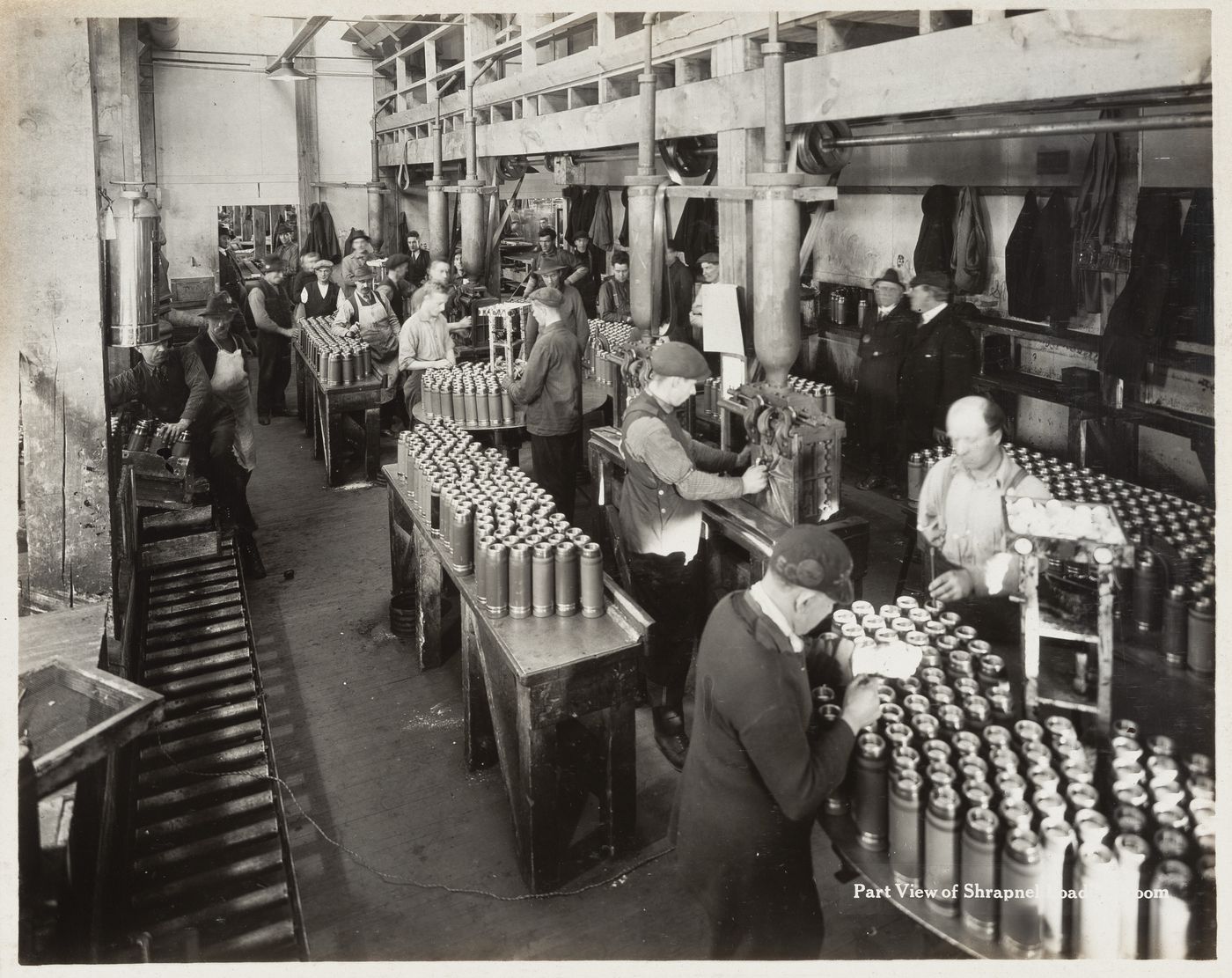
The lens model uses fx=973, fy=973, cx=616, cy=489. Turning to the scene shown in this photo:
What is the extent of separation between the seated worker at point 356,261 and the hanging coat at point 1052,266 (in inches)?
235

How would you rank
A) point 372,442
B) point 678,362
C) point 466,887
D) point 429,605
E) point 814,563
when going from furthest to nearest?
point 372,442 → point 429,605 → point 678,362 → point 466,887 → point 814,563

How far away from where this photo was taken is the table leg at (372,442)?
7922 mm

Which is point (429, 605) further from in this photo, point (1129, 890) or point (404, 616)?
point (1129, 890)

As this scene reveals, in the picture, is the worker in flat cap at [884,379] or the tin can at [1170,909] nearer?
the tin can at [1170,909]

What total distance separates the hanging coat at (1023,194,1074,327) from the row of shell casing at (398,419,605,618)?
447 cm

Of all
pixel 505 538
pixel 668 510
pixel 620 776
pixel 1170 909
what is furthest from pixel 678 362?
pixel 1170 909

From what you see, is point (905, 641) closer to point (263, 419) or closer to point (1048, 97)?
point (1048, 97)

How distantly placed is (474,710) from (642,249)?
2779 millimetres

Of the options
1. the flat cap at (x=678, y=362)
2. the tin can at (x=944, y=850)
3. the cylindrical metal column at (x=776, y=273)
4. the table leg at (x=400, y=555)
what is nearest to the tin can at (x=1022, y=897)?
the tin can at (x=944, y=850)

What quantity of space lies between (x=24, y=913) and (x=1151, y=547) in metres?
3.33

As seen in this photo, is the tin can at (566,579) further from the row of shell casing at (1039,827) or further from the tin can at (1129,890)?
the tin can at (1129,890)

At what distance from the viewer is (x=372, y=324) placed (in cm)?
879

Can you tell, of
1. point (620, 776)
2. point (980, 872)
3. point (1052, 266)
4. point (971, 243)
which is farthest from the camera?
point (971, 243)

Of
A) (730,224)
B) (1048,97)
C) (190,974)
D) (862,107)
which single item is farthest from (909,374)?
(190,974)
